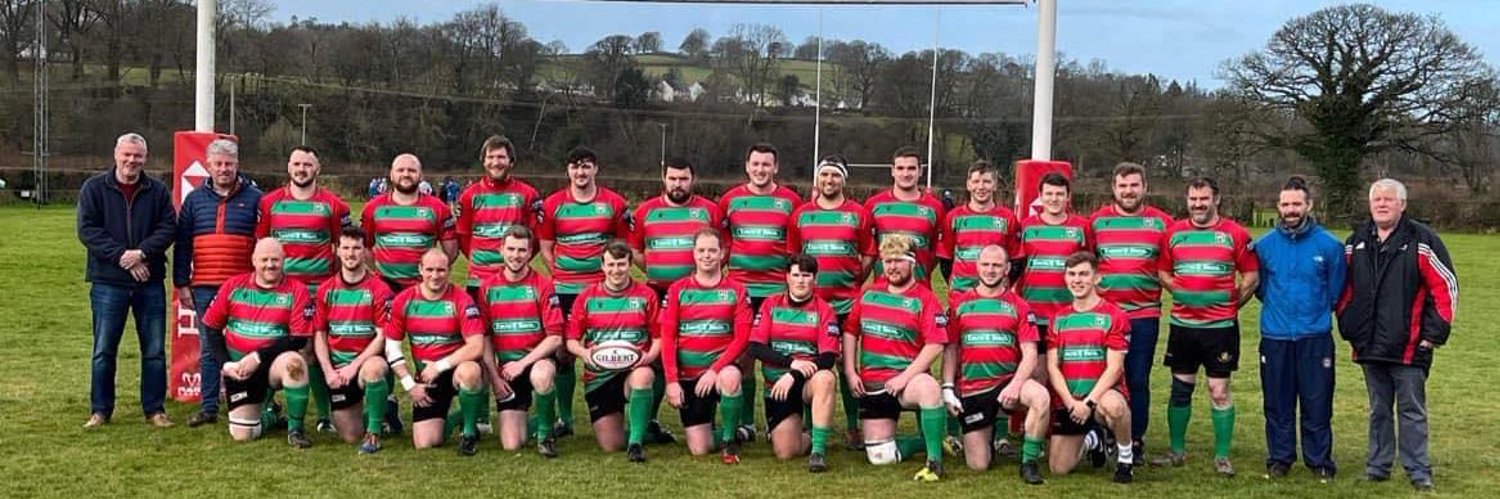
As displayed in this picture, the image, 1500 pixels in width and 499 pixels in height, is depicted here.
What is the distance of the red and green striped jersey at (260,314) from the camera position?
238 inches

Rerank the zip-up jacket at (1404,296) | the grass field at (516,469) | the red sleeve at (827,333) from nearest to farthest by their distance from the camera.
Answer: the grass field at (516,469), the zip-up jacket at (1404,296), the red sleeve at (827,333)

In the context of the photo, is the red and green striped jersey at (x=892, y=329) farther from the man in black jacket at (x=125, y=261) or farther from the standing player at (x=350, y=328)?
the man in black jacket at (x=125, y=261)

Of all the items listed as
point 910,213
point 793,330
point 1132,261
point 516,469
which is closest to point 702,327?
point 793,330

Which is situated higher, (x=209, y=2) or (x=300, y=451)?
(x=209, y=2)

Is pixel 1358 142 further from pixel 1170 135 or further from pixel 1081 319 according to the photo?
pixel 1081 319

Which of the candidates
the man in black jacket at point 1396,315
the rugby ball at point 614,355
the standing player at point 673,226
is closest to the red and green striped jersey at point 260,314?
the rugby ball at point 614,355

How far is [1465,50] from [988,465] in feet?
142

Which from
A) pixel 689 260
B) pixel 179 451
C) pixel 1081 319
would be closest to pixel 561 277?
pixel 689 260

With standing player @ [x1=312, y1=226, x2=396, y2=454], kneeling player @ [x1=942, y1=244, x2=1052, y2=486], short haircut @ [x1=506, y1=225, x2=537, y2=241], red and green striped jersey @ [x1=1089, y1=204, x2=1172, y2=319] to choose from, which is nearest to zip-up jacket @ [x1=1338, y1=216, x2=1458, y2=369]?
red and green striped jersey @ [x1=1089, y1=204, x2=1172, y2=319]

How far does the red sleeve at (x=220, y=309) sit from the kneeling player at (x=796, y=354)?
2.60m

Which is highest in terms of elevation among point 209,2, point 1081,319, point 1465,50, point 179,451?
point 1465,50

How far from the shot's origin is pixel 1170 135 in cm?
4900

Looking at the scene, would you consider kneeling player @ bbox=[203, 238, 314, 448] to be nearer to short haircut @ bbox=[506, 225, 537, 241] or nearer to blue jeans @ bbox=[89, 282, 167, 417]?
blue jeans @ bbox=[89, 282, 167, 417]

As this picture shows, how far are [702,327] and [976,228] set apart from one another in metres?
1.49
